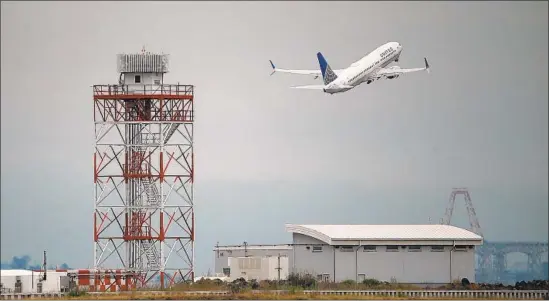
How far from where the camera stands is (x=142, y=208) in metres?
171

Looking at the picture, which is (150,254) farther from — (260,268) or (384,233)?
(384,233)

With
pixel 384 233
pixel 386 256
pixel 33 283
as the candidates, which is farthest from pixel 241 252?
pixel 33 283

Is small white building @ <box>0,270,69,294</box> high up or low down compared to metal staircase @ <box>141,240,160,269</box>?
down

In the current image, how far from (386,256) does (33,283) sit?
39189 mm

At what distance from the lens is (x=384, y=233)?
170750mm

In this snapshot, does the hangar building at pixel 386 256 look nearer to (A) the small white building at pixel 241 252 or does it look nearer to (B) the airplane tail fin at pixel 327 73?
(A) the small white building at pixel 241 252

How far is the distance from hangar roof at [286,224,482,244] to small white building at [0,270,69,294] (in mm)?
29353

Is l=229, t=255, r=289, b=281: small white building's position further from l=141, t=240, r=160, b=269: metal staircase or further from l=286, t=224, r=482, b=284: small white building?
→ l=141, t=240, r=160, b=269: metal staircase

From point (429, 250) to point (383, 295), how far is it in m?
20.5

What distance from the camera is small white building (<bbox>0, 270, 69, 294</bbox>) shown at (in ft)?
512

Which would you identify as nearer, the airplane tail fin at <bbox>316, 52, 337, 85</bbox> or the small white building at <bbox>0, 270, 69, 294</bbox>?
the small white building at <bbox>0, 270, 69, 294</bbox>

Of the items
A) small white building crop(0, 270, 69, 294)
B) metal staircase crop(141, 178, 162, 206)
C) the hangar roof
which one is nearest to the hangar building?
the hangar roof

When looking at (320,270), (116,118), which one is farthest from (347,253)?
(116,118)

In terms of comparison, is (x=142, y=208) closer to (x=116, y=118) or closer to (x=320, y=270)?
(x=116, y=118)
